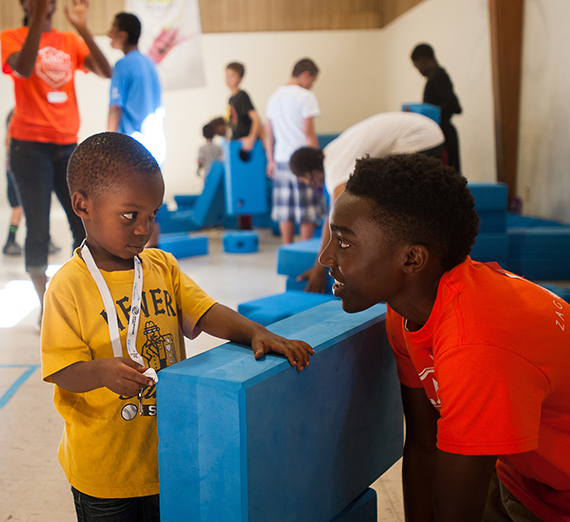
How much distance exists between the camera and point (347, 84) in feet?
32.2

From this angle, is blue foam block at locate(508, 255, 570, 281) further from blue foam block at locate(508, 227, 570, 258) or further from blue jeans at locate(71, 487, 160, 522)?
blue jeans at locate(71, 487, 160, 522)

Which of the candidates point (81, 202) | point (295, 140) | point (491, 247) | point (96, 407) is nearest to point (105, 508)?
point (96, 407)

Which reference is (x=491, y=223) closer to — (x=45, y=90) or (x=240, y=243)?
(x=240, y=243)

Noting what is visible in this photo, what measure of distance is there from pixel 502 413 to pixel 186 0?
30.9 feet

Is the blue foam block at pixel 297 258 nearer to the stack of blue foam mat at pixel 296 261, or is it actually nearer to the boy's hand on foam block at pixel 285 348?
the stack of blue foam mat at pixel 296 261

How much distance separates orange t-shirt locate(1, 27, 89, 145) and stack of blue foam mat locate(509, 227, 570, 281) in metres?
2.79

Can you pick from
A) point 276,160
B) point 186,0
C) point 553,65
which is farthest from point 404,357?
point 186,0

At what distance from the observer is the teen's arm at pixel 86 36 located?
251cm

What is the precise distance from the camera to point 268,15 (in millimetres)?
9539

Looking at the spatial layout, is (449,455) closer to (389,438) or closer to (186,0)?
(389,438)

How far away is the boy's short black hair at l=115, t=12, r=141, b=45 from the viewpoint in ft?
10.8

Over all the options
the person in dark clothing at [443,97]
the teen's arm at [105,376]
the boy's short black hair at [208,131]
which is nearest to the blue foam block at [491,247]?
the person in dark clothing at [443,97]

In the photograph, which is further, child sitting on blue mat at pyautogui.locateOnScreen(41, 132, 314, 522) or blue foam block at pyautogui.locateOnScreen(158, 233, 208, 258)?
blue foam block at pyautogui.locateOnScreen(158, 233, 208, 258)

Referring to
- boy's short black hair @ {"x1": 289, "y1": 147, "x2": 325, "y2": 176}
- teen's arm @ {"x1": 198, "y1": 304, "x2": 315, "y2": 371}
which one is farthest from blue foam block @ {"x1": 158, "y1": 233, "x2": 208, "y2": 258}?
teen's arm @ {"x1": 198, "y1": 304, "x2": 315, "y2": 371}
